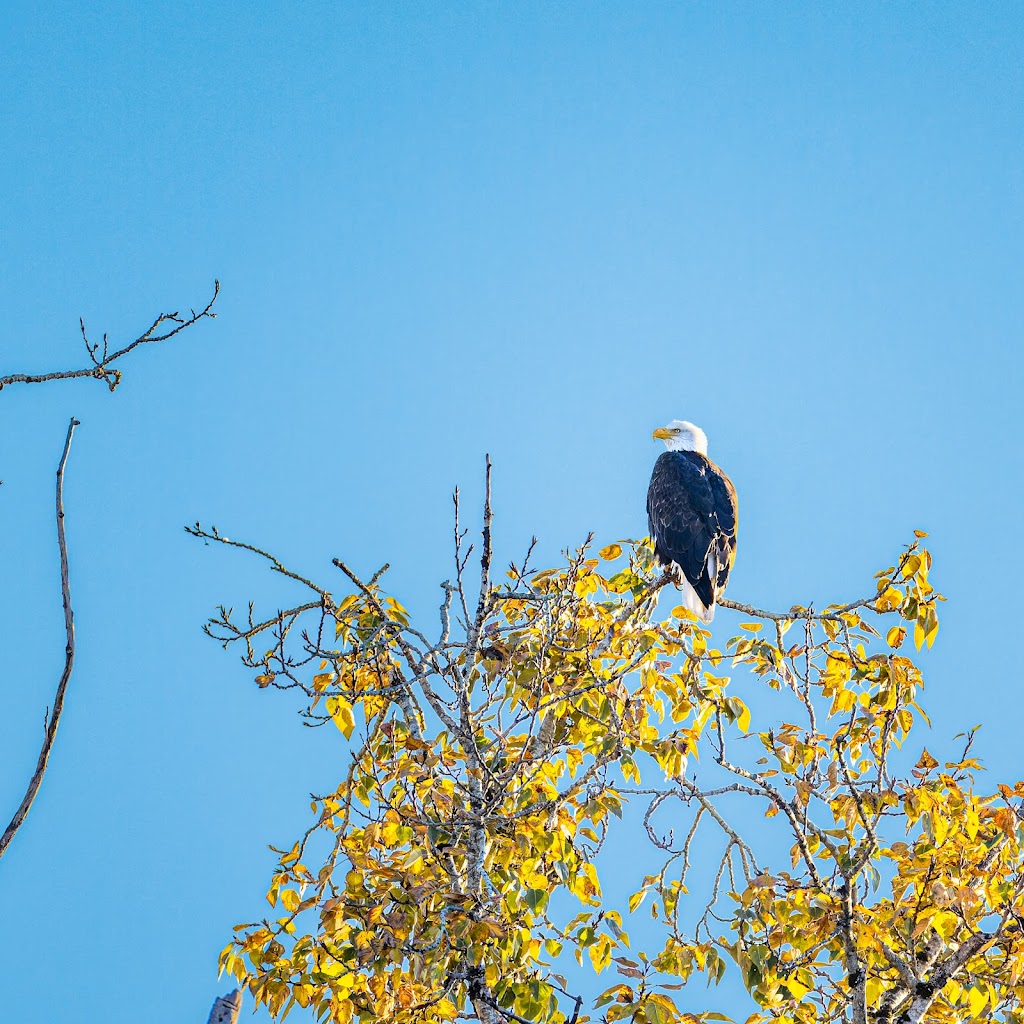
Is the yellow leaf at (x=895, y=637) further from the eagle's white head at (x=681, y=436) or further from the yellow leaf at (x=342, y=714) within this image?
the eagle's white head at (x=681, y=436)

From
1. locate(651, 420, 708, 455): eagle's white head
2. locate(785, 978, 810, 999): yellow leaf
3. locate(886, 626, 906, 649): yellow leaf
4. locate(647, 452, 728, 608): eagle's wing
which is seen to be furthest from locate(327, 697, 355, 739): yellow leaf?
locate(651, 420, 708, 455): eagle's white head

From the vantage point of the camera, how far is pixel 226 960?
4250mm

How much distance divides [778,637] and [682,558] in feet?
7.67

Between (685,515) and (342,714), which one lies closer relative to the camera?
(342,714)

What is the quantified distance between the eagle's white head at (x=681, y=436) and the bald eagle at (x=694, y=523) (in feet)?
0.90

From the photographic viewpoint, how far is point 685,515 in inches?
332

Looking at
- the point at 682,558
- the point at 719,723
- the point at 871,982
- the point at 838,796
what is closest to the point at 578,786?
the point at 719,723

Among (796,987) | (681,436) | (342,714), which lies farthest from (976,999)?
(681,436)

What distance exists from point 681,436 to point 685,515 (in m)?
1.82

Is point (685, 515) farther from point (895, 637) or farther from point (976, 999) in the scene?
point (976, 999)

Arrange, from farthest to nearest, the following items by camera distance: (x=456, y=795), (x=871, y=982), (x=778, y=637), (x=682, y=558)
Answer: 1. (x=682, y=558)
2. (x=778, y=637)
3. (x=871, y=982)
4. (x=456, y=795)

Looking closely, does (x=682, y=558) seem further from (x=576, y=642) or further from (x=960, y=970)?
(x=960, y=970)

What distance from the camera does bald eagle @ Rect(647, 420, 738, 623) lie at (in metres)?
7.71

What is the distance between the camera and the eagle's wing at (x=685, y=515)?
25.4 ft
